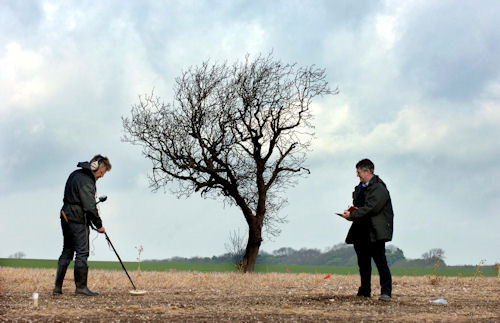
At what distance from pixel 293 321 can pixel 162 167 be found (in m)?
13.5

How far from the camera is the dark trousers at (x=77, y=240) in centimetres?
979

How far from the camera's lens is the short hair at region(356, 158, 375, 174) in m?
9.55

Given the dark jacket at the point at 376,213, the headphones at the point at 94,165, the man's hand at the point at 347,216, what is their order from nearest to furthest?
the dark jacket at the point at 376,213, the man's hand at the point at 347,216, the headphones at the point at 94,165

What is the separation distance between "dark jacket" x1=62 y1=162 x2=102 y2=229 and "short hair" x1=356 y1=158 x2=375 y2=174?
15.7ft

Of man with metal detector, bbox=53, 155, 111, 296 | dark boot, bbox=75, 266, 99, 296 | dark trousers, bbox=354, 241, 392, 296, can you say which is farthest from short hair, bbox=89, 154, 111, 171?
dark trousers, bbox=354, 241, 392, 296

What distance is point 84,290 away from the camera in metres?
10.1

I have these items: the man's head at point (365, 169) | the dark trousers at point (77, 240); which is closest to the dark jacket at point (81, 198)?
the dark trousers at point (77, 240)

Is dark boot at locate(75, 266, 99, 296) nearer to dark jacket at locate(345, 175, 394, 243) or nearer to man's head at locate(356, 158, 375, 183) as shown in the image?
dark jacket at locate(345, 175, 394, 243)

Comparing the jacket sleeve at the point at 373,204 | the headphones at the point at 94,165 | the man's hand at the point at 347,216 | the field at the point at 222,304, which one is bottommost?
the field at the point at 222,304

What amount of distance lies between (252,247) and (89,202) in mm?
11267

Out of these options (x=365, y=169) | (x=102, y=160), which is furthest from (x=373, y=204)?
(x=102, y=160)

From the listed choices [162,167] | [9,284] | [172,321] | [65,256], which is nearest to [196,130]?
[162,167]

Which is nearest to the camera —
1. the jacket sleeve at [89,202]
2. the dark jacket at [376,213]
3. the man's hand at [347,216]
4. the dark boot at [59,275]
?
the dark jacket at [376,213]

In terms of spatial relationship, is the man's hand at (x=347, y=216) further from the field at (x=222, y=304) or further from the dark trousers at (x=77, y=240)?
the dark trousers at (x=77, y=240)
